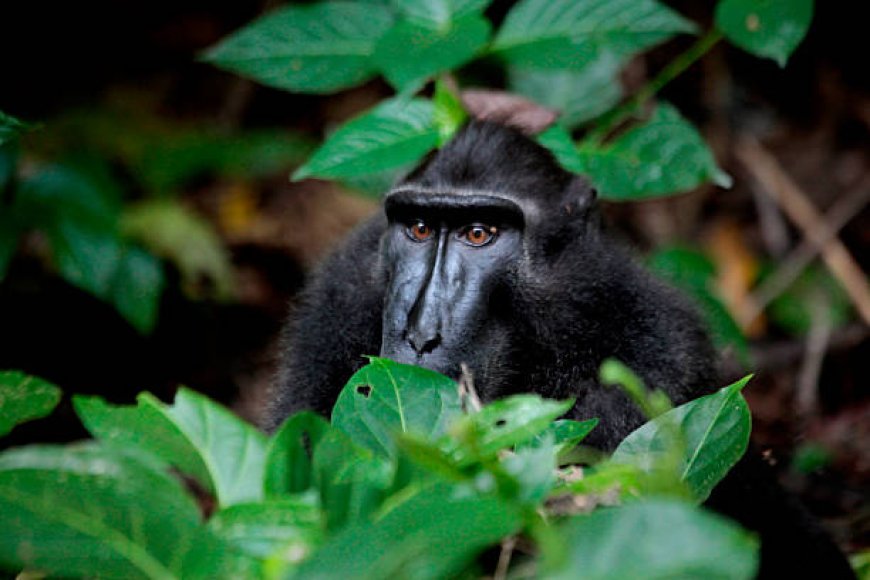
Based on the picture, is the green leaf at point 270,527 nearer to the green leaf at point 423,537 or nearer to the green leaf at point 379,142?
the green leaf at point 423,537

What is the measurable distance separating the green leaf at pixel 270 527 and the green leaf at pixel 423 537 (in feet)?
0.70

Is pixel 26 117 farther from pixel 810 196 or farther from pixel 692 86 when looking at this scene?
pixel 810 196

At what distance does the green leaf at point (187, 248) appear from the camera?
6.83 meters

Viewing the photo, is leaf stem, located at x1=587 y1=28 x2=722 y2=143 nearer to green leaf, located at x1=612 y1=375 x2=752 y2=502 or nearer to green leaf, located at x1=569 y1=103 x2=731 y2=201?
green leaf, located at x1=569 y1=103 x2=731 y2=201

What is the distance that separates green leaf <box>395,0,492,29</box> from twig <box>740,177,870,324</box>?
11.7ft

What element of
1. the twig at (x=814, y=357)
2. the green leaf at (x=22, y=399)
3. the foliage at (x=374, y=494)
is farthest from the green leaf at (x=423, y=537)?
the twig at (x=814, y=357)

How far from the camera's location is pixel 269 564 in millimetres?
1815

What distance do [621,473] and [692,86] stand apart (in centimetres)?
667

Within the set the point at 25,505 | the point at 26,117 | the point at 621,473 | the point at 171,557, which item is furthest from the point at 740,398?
the point at 26,117

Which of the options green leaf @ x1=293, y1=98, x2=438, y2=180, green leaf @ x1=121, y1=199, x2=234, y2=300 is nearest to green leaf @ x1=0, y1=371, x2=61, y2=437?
green leaf @ x1=293, y1=98, x2=438, y2=180

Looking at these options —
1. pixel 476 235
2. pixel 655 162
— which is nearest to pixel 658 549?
pixel 476 235

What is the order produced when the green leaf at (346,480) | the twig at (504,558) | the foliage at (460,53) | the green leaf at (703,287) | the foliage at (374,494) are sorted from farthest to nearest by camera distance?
the green leaf at (703,287) < the foliage at (460,53) < the green leaf at (346,480) < the twig at (504,558) < the foliage at (374,494)

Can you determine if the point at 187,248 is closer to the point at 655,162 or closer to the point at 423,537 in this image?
the point at 655,162

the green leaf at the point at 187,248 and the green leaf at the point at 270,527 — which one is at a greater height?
the green leaf at the point at 270,527
